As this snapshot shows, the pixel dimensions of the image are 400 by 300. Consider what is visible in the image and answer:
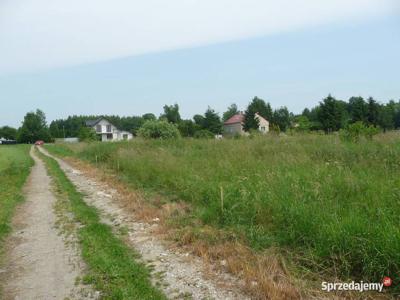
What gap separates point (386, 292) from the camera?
331 centimetres

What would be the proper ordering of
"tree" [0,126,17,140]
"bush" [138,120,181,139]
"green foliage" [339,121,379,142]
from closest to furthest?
"green foliage" [339,121,379,142], "bush" [138,120,181,139], "tree" [0,126,17,140]

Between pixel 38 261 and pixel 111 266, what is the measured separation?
131 centimetres

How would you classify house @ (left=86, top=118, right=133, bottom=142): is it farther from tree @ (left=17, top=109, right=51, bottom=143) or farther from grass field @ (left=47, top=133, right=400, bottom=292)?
grass field @ (left=47, top=133, right=400, bottom=292)

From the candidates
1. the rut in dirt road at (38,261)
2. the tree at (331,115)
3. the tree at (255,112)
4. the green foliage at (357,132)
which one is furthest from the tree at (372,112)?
the rut in dirt road at (38,261)

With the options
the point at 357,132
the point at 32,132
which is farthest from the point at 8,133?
the point at 357,132

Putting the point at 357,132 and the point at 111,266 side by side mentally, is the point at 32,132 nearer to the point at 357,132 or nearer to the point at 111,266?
the point at 357,132

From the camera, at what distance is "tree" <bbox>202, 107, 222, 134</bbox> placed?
6488 cm

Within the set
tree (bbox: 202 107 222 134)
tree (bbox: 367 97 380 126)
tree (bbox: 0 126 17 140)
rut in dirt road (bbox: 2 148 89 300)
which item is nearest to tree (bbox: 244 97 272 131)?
tree (bbox: 202 107 222 134)

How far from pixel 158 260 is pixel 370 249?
8.85 feet

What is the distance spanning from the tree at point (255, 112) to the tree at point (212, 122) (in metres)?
5.31

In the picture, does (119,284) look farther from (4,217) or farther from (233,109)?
(233,109)

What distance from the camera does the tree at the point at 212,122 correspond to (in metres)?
64.9

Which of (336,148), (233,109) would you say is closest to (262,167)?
(336,148)

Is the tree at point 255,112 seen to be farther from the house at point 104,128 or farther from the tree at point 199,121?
the house at point 104,128
